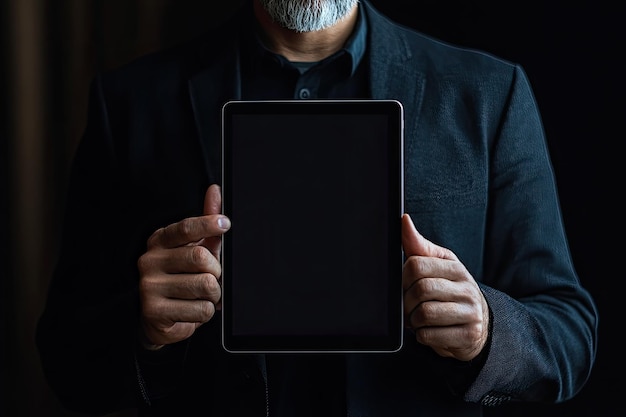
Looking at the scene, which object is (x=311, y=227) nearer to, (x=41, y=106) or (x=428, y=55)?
(x=428, y=55)

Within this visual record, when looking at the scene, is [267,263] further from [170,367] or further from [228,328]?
[170,367]

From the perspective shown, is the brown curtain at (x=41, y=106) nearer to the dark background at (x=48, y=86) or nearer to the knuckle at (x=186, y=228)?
the dark background at (x=48, y=86)

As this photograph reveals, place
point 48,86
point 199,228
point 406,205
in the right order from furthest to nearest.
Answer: point 48,86, point 406,205, point 199,228

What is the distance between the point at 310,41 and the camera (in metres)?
0.98

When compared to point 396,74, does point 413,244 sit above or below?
below

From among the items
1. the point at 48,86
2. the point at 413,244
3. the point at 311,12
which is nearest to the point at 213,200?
the point at 413,244

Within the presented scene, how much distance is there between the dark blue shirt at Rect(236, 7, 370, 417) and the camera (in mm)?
911

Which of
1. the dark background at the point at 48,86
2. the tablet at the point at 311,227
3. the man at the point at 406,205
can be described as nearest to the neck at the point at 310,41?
the man at the point at 406,205

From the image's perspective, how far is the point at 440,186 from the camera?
3.08 ft

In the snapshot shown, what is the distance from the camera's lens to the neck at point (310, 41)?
980mm

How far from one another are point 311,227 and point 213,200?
9 cm

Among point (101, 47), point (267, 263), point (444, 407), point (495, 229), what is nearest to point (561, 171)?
point (495, 229)

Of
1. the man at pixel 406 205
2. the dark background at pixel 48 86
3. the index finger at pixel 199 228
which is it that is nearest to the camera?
the index finger at pixel 199 228

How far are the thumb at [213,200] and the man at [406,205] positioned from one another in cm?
14
